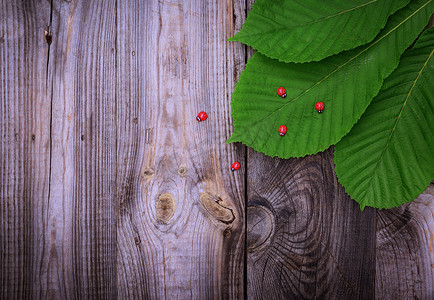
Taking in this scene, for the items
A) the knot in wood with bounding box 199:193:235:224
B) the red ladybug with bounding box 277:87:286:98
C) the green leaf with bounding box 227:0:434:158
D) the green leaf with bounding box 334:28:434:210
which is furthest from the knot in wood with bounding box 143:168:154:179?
the green leaf with bounding box 334:28:434:210

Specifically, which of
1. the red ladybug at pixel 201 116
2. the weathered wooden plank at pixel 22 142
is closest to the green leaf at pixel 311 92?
the red ladybug at pixel 201 116

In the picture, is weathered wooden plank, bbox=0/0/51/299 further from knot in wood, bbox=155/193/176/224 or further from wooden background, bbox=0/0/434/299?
knot in wood, bbox=155/193/176/224

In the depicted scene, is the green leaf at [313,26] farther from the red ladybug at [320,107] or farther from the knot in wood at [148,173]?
the knot in wood at [148,173]

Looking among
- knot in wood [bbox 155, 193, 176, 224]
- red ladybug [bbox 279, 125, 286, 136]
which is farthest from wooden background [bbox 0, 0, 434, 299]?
red ladybug [bbox 279, 125, 286, 136]

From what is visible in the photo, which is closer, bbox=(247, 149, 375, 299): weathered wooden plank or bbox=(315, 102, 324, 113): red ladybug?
bbox=(315, 102, 324, 113): red ladybug

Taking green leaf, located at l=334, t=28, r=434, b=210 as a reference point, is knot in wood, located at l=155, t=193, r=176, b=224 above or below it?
below

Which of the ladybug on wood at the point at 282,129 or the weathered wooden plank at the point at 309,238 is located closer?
the ladybug on wood at the point at 282,129

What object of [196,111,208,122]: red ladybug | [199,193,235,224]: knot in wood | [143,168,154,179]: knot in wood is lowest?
[199,193,235,224]: knot in wood

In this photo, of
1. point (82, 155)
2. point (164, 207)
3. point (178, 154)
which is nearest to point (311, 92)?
point (178, 154)
